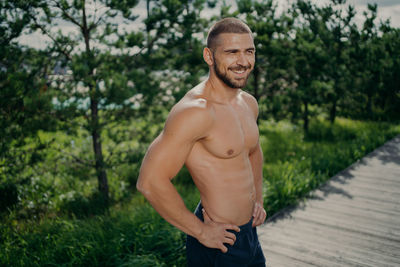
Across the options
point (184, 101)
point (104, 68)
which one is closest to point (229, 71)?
point (184, 101)

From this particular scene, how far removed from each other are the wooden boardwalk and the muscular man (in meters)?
1.33

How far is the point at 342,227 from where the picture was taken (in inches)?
139

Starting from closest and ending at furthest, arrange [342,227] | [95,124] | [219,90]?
1. [219,90]
2. [342,227]
3. [95,124]

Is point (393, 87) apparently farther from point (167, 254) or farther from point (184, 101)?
point (184, 101)

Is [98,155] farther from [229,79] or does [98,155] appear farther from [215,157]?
[229,79]

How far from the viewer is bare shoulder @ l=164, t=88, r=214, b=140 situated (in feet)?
4.99

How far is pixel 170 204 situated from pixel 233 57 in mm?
717

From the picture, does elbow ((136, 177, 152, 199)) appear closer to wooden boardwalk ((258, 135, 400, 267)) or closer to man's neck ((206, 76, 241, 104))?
man's neck ((206, 76, 241, 104))

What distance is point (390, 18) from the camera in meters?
10.3

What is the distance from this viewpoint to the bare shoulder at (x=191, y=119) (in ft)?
4.99

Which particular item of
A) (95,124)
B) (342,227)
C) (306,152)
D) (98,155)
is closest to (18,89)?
(95,124)

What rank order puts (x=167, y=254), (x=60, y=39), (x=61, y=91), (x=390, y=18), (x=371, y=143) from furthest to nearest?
(x=390, y=18) → (x=371, y=143) → (x=60, y=39) → (x=61, y=91) → (x=167, y=254)

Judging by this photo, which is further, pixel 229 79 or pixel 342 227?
pixel 342 227

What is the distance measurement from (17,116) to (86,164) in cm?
132
